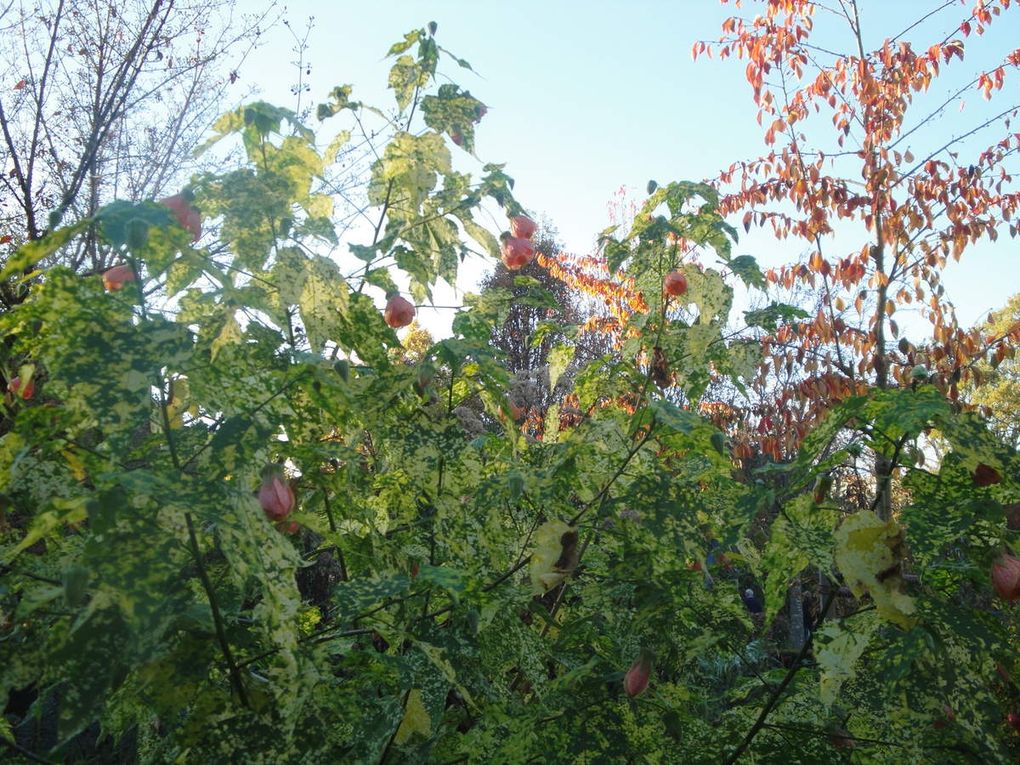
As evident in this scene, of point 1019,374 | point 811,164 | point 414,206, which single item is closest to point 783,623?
point 811,164

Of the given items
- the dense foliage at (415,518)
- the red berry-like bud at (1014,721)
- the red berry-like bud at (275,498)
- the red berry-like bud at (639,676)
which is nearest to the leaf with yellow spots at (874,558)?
the dense foliage at (415,518)

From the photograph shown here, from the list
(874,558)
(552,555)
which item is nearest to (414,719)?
(552,555)

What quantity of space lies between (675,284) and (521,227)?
0.33 meters

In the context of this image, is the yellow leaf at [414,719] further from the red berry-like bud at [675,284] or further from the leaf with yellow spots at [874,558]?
the red berry-like bud at [675,284]

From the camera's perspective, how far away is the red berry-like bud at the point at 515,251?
A: 1.52 metres

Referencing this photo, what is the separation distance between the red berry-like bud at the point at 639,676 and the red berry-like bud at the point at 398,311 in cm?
69

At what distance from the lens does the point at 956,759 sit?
1.07m

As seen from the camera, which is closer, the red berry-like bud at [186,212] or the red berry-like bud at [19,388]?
the red berry-like bud at [19,388]

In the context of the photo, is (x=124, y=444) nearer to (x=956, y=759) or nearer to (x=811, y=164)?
(x=956, y=759)

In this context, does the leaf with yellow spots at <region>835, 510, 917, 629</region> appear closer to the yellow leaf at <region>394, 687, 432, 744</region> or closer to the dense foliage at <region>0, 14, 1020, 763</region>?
the dense foliage at <region>0, 14, 1020, 763</region>

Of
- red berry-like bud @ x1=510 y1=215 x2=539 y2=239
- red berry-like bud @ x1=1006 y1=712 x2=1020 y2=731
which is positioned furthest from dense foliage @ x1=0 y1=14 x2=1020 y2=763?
red berry-like bud @ x1=1006 y1=712 x2=1020 y2=731

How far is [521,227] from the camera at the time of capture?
60.4 inches

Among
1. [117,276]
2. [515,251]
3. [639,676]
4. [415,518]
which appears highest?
[515,251]

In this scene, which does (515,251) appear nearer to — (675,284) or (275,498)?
(675,284)
